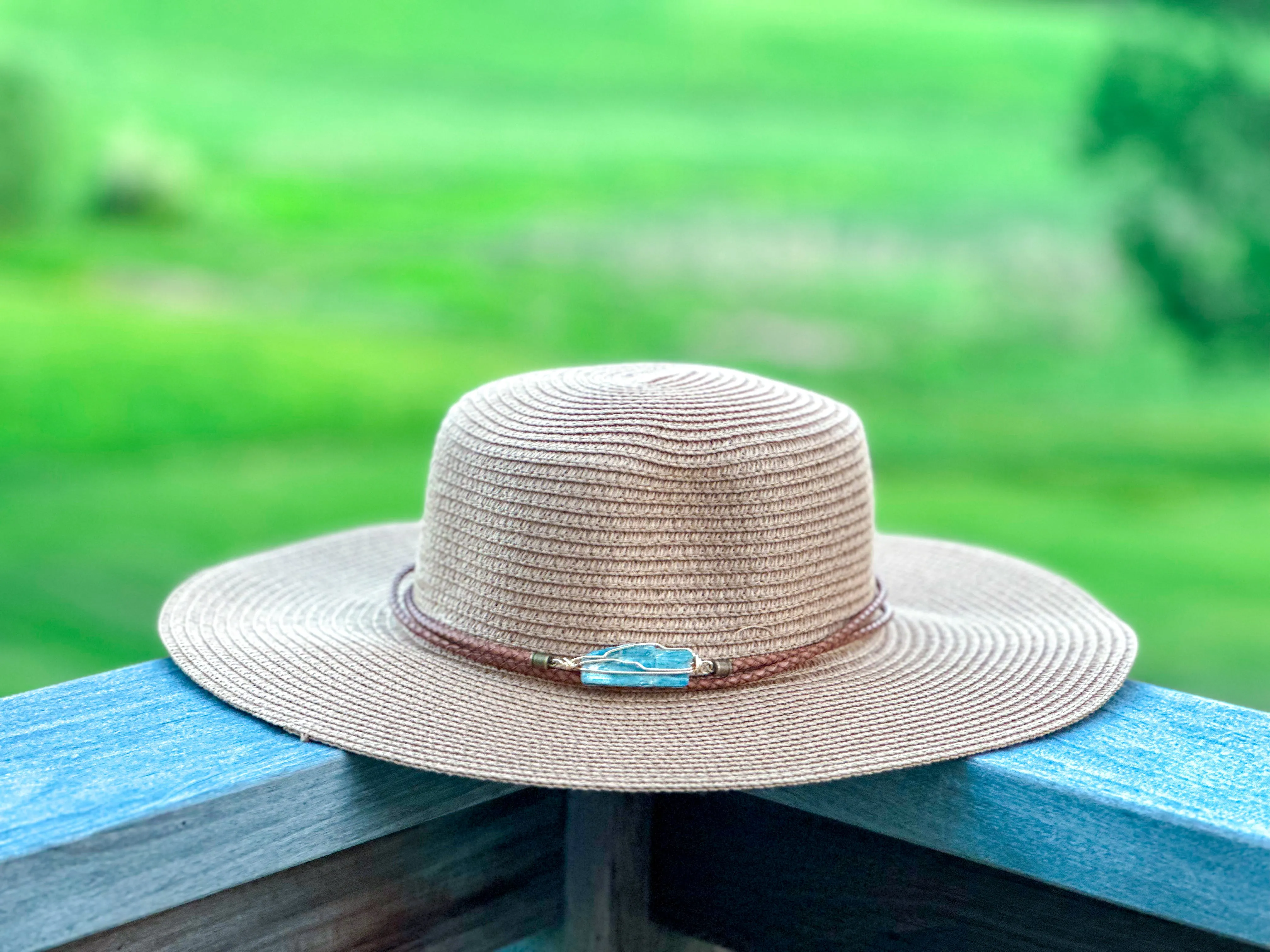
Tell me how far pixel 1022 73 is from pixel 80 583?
11.7 feet

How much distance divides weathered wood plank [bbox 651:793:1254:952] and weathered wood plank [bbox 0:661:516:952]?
0.19 metres

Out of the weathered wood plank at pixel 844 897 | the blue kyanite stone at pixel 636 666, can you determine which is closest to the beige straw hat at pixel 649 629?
the blue kyanite stone at pixel 636 666

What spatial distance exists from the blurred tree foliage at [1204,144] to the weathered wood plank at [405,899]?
379 centimetres

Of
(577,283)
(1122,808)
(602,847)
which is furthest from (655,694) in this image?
(577,283)

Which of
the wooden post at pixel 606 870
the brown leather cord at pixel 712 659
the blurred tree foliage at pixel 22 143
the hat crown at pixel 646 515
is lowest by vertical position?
the wooden post at pixel 606 870

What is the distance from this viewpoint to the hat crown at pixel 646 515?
2.82 feet

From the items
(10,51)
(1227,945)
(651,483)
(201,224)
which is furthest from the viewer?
(201,224)

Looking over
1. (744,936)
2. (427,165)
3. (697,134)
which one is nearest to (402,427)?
(427,165)

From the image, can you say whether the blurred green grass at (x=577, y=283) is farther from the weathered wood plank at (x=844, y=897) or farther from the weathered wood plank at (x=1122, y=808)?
the weathered wood plank at (x=1122, y=808)

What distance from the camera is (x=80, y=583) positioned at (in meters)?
4.30

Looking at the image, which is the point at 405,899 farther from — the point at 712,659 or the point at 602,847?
the point at 712,659

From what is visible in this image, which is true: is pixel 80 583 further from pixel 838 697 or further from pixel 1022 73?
pixel 838 697

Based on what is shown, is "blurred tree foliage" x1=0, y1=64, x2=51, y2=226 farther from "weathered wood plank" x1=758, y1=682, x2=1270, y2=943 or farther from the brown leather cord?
"weathered wood plank" x1=758, y1=682, x2=1270, y2=943

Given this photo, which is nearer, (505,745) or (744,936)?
(505,745)
